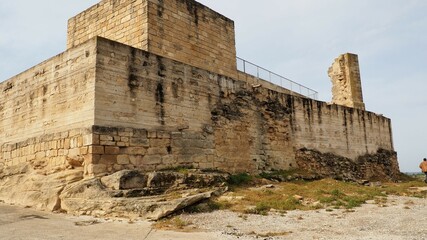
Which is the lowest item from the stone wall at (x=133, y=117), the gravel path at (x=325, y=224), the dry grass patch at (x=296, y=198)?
the gravel path at (x=325, y=224)

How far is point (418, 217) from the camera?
6754 millimetres

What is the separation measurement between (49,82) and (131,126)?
2.82m

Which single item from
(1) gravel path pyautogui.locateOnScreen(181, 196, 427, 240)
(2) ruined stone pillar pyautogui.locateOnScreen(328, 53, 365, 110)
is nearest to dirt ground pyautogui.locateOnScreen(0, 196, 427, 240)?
(1) gravel path pyautogui.locateOnScreen(181, 196, 427, 240)

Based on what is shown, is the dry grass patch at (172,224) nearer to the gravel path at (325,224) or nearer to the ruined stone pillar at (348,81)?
the gravel path at (325,224)

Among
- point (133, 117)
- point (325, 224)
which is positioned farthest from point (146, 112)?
point (325, 224)

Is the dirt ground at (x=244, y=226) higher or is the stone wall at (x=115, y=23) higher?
the stone wall at (x=115, y=23)

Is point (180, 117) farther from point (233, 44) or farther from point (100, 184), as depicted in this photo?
point (233, 44)

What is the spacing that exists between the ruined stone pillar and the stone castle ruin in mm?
4286

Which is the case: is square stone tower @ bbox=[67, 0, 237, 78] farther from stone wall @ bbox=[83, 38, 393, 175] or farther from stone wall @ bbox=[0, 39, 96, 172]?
stone wall @ bbox=[0, 39, 96, 172]

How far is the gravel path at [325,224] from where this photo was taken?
5.50 meters

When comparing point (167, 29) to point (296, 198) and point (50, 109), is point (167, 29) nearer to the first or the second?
point (50, 109)

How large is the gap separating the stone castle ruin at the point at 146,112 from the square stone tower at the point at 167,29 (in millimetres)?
37

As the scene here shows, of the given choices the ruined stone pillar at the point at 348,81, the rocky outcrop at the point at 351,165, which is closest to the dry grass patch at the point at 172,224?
the rocky outcrop at the point at 351,165

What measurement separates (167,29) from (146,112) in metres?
3.75
